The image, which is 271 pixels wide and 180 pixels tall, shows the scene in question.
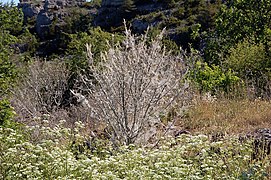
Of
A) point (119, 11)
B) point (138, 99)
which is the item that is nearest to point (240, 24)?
point (138, 99)

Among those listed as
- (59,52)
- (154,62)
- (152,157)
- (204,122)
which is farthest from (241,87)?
(59,52)

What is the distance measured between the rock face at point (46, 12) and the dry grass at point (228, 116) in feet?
153

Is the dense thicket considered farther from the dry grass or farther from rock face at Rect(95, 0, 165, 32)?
rock face at Rect(95, 0, 165, 32)

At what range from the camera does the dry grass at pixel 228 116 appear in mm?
7434

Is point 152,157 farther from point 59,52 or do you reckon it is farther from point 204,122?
point 59,52

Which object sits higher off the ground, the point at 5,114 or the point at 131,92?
the point at 131,92

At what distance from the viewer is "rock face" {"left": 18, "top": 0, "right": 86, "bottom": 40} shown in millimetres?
54750

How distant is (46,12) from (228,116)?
5245 cm

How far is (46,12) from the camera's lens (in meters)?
57.8

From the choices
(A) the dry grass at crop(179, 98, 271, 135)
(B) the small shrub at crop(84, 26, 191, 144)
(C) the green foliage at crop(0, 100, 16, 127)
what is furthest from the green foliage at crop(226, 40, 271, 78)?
(C) the green foliage at crop(0, 100, 16, 127)

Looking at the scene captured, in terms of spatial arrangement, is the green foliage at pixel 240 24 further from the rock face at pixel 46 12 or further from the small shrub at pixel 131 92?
the rock face at pixel 46 12

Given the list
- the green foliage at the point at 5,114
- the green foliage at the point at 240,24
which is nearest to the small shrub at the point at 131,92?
the green foliage at the point at 5,114

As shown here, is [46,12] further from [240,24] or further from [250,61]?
[250,61]

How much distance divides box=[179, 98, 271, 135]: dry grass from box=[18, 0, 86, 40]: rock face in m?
46.7
